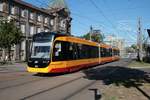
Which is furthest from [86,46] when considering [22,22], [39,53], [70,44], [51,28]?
[51,28]

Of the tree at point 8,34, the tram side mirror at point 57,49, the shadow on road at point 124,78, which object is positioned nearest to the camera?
the shadow on road at point 124,78

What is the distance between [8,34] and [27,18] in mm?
17137

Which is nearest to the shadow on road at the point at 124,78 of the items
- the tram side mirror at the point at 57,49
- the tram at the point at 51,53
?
the tram at the point at 51,53

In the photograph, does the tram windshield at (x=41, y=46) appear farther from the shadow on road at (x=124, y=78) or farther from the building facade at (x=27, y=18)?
the building facade at (x=27, y=18)

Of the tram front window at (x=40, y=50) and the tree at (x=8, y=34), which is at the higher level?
the tree at (x=8, y=34)

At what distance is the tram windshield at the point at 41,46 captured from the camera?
2094 cm

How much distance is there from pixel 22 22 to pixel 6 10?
21.5 feet

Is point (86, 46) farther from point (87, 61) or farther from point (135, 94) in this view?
point (135, 94)

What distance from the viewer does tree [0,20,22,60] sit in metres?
47.1

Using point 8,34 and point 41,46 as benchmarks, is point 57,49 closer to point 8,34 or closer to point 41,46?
point 41,46

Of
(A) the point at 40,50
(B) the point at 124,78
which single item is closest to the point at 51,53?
(A) the point at 40,50

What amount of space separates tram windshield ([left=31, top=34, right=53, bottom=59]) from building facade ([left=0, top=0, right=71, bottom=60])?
31.9 meters

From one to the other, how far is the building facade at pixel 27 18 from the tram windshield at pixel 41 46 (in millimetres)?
31885

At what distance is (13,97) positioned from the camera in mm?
11703
